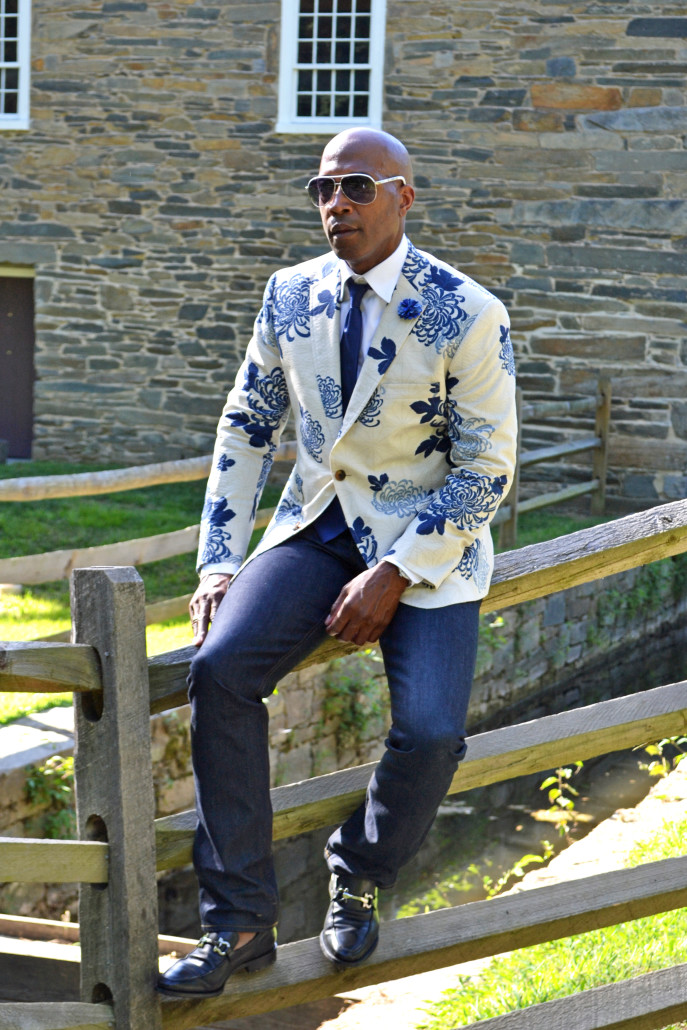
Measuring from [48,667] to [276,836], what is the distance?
53 cm

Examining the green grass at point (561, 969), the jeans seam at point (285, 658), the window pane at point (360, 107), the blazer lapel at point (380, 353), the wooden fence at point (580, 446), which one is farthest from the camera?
the window pane at point (360, 107)

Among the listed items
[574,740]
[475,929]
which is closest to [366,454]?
[574,740]

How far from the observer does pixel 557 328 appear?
10.7m

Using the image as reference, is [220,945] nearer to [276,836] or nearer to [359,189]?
[276,836]

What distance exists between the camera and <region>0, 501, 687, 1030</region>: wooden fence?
2004mm

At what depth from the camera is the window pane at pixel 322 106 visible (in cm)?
1123

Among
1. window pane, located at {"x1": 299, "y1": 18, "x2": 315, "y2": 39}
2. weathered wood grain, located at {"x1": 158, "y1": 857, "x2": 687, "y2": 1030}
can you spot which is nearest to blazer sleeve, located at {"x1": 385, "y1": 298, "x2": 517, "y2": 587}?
weathered wood grain, located at {"x1": 158, "y1": 857, "x2": 687, "y2": 1030}

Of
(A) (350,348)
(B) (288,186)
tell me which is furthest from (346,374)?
(B) (288,186)

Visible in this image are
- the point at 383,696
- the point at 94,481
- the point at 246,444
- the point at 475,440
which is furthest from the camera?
the point at 383,696

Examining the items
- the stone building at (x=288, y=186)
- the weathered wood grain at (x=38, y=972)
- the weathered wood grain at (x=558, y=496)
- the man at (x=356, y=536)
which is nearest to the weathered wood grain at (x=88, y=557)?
the weathered wood grain at (x=38, y=972)

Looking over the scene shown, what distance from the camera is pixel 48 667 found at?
6.45 feet

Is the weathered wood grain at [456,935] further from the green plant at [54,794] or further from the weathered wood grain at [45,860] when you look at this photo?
the green plant at [54,794]

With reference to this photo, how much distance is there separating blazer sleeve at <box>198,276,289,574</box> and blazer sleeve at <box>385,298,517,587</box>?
15.3 inches

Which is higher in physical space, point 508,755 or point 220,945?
point 508,755
